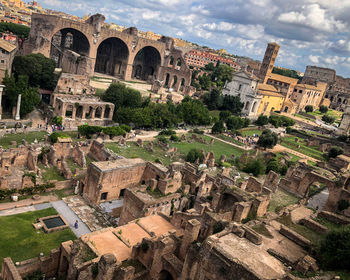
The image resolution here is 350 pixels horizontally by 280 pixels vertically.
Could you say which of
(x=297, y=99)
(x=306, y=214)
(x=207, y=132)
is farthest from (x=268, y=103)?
(x=306, y=214)

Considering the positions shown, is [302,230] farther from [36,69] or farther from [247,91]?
[247,91]

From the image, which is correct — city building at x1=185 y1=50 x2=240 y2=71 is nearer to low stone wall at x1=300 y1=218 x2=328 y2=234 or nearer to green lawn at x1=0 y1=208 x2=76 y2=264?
low stone wall at x1=300 y1=218 x2=328 y2=234

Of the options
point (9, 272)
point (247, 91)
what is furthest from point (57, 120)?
point (247, 91)

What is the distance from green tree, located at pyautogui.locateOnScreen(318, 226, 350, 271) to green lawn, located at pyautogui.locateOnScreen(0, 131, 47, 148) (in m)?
30.4

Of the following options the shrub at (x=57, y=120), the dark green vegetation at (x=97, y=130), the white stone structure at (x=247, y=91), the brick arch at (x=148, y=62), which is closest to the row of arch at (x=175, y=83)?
the brick arch at (x=148, y=62)

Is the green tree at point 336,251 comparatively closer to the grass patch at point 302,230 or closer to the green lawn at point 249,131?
the grass patch at point 302,230

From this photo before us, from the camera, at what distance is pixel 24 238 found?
64.7 feet

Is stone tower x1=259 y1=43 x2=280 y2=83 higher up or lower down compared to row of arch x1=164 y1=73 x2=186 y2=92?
higher up

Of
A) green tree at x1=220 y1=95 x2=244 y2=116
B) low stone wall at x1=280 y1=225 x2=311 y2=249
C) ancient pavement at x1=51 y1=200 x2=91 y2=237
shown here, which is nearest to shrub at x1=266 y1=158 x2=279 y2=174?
low stone wall at x1=280 y1=225 x2=311 y2=249

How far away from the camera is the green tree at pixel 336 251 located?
46.2 ft

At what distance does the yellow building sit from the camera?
243ft

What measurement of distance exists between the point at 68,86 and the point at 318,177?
38.7m

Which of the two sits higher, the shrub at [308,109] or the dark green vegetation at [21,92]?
the shrub at [308,109]

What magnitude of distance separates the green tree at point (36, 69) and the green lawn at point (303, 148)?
4125 cm
